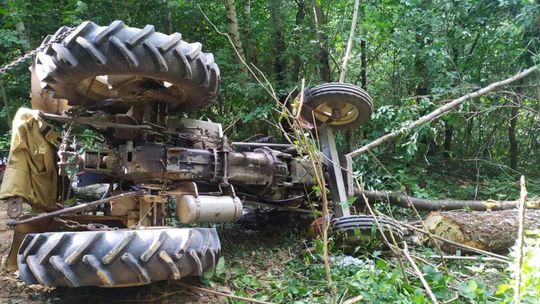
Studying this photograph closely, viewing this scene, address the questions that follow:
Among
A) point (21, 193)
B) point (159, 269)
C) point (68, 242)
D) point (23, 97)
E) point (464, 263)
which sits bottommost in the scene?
point (464, 263)

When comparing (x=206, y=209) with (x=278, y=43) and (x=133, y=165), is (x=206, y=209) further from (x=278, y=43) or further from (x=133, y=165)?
(x=278, y=43)

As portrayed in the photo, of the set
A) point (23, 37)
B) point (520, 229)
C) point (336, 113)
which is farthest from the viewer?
point (23, 37)

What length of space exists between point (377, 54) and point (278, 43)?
202cm

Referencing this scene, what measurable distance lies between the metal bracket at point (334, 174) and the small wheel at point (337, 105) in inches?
4.9

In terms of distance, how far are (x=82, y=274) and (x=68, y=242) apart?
20 centimetres

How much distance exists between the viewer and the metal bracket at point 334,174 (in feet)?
13.6

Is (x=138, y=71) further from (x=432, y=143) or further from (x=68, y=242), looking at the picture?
(x=432, y=143)

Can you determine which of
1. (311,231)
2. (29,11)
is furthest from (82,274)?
(29,11)

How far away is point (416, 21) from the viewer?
25.0 ft

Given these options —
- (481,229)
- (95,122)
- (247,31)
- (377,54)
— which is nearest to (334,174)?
(481,229)

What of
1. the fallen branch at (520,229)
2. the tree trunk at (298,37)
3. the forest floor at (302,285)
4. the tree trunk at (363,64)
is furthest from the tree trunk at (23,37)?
the fallen branch at (520,229)

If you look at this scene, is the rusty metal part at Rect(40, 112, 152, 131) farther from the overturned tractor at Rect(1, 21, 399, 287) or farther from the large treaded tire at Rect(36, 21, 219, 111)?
the large treaded tire at Rect(36, 21, 219, 111)

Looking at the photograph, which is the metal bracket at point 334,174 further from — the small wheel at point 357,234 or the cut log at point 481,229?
the cut log at point 481,229

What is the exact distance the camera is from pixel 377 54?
28.5 ft
